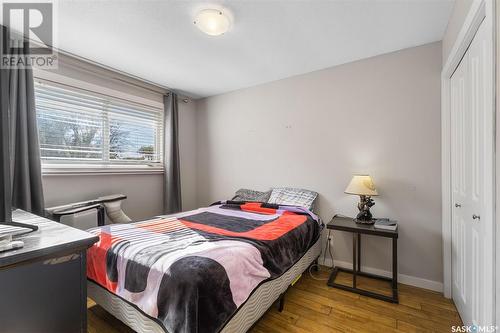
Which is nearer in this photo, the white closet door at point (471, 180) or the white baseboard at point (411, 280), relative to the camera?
the white closet door at point (471, 180)

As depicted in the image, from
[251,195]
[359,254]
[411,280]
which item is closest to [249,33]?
[251,195]

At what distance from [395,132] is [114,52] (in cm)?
311

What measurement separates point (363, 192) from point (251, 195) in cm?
149

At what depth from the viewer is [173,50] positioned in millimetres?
2381

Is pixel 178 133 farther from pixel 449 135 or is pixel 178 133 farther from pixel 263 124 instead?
pixel 449 135

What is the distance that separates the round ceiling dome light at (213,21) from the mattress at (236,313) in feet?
6.61

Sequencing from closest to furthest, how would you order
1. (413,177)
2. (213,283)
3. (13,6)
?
(213,283), (13,6), (413,177)

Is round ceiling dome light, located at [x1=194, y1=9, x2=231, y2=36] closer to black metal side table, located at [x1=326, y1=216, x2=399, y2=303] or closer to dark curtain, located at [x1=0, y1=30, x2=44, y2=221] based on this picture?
dark curtain, located at [x1=0, y1=30, x2=44, y2=221]

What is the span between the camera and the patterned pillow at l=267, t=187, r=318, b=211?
2.75 metres

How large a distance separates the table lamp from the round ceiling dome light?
1.89 metres

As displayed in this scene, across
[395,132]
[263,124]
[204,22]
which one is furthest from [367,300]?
[204,22]

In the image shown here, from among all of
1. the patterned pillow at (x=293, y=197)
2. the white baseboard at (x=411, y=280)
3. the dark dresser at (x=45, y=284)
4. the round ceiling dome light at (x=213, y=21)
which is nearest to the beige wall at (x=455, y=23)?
the round ceiling dome light at (x=213, y=21)

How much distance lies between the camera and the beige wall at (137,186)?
2.44 meters

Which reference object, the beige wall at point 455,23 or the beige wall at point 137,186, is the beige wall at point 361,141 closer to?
the beige wall at point 455,23
